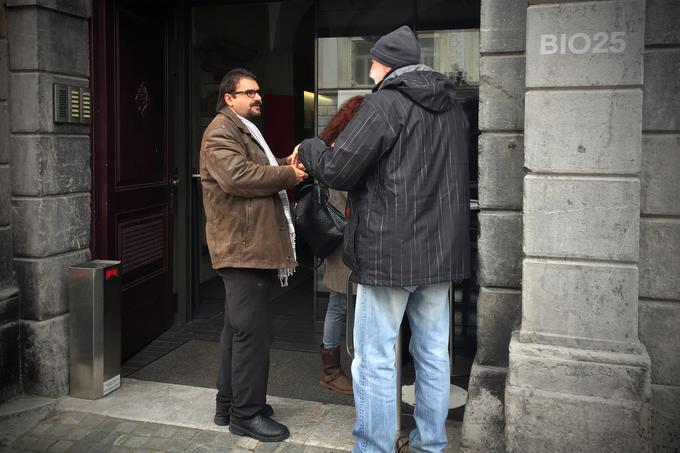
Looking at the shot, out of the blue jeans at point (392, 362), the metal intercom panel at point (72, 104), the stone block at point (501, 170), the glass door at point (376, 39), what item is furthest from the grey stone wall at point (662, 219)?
the metal intercom panel at point (72, 104)

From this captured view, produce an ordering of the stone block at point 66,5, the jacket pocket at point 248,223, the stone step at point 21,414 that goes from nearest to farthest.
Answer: the jacket pocket at point 248,223, the stone step at point 21,414, the stone block at point 66,5

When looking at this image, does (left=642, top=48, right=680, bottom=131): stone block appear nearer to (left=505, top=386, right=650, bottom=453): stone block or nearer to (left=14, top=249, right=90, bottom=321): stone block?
(left=505, top=386, right=650, bottom=453): stone block

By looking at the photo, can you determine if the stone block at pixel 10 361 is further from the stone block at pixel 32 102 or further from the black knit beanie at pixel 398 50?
the black knit beanie at pixel 398 50

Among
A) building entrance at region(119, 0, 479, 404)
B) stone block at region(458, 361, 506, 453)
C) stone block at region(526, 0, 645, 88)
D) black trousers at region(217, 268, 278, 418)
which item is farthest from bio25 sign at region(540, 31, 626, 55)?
building entrance at region(119, 0, 479, 404)

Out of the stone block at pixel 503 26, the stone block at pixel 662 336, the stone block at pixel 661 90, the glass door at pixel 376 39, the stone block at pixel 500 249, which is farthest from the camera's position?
the glass door at pixel 376 39

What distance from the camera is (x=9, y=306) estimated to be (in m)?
4.79

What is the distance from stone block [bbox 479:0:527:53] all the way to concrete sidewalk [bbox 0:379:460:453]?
7.30 ft

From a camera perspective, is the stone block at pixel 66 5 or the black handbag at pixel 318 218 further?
the stone block at pixel 66 5

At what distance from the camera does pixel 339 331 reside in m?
5.21

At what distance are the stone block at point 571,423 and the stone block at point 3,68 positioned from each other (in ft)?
11.9

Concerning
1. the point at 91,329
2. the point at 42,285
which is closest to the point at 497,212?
the point at 91,329

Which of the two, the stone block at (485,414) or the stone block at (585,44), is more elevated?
the stone block at (585,44)

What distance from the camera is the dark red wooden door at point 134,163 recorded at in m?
5.26

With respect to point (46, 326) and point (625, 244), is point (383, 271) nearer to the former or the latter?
point (625, 244)
